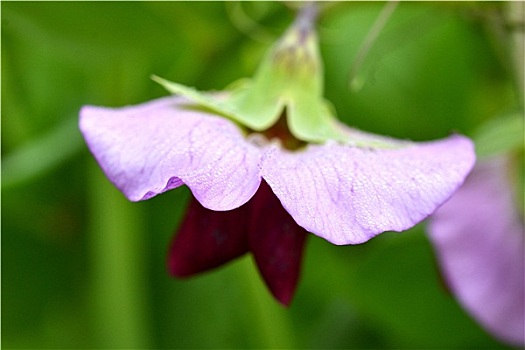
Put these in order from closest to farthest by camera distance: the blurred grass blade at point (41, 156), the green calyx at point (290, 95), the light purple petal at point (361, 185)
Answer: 1. the light purple petal at point (361, 185)
2. the green calyx at point (290, 95)
3. the blurred grass blade at point (41, 156)

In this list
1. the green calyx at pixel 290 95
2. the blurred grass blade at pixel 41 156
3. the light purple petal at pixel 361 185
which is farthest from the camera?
the blurred grass blade at pixel 41 156

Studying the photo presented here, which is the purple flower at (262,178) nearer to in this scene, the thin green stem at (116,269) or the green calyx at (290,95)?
the green calyx at (290,95)

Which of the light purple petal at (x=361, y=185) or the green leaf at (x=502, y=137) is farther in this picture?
the green leaf at (x=502, y=137)

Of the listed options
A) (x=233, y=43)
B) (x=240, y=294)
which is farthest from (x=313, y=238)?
(x=233, y=43)

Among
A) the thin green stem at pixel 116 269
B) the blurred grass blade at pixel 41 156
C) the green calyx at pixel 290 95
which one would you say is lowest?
the thin green stem at pixel 116 269

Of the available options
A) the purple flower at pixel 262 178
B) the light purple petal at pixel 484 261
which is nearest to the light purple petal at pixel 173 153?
the purple flower at pixel 262 178

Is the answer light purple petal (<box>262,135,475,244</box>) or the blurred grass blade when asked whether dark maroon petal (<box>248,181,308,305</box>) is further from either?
the blurred grass blade

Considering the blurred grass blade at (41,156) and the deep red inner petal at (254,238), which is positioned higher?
the deep red inner petal at (254,238)
